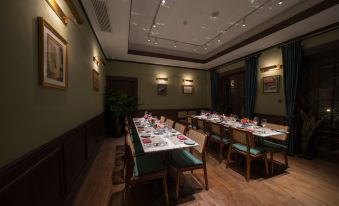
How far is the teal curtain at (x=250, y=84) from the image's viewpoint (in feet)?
15.8

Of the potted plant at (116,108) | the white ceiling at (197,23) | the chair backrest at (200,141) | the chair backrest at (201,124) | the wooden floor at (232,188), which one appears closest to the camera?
the wooden floor at (232,188)

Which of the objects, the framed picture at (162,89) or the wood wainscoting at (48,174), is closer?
the wood wainscoting at (48,174)

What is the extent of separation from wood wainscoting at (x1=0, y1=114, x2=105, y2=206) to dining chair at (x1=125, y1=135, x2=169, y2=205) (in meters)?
0.76

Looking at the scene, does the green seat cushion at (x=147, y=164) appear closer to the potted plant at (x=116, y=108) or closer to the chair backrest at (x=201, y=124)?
the chair backrest at (x=201, y=124)

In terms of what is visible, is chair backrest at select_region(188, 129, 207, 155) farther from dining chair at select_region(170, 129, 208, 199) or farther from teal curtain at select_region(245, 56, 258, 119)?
teal curtain at select_region(245, 56, 258, 119)

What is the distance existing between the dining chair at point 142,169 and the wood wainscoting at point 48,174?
764mm

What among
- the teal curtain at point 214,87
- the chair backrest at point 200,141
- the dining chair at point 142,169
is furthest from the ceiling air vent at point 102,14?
the teal curtain at point 214,87

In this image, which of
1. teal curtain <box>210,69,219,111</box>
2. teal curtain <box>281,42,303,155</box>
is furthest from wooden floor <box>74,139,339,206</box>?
teal curtain <box>210,69,219,111</box>

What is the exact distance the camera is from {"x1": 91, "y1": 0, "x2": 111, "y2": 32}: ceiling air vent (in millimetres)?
2474

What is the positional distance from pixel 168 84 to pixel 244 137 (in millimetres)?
4539

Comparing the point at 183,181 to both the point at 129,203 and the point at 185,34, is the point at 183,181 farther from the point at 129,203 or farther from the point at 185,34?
the point at 185,34

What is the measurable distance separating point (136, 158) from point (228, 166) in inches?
77.1

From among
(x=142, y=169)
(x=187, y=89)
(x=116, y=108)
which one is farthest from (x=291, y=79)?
(x=116, y=108)

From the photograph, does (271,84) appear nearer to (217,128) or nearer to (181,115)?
(217,128)
